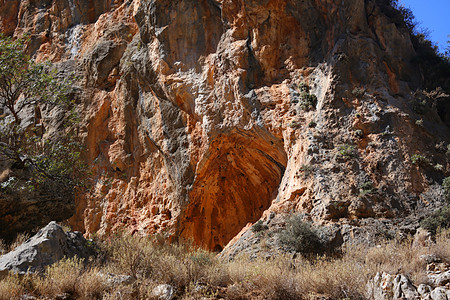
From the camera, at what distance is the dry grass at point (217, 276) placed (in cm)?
684

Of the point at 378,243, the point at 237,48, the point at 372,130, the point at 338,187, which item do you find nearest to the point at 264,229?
the point at 338,187

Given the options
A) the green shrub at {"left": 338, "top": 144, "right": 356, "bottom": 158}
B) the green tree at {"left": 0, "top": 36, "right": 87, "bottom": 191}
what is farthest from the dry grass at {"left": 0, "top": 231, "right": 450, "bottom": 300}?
the green tree at {"left": 0, "top": 36, "right": 87, "bottom": 191}

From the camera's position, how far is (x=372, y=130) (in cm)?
1141

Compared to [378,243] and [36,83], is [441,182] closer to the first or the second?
[378,243]

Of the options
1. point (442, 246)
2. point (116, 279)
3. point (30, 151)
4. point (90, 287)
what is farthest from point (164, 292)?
point (30, 151)

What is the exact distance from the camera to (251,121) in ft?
41.4

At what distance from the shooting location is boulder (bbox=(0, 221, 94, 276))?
720 centimetres

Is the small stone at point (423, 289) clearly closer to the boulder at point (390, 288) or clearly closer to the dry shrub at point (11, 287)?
the boulder at point (390, 288)

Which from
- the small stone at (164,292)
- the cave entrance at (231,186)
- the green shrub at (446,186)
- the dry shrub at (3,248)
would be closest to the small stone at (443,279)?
the green shrub at (446,186)

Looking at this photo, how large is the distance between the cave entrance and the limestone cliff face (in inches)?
1.9

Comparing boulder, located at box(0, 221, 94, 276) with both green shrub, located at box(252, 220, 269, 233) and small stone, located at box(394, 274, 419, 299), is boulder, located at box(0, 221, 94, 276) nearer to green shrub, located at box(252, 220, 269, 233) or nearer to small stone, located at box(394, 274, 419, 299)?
green shrub, located at box(252, 220, 269, 233)

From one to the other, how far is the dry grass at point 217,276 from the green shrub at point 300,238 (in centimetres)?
96

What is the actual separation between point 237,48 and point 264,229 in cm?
606

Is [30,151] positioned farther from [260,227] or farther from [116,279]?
[260,227]
